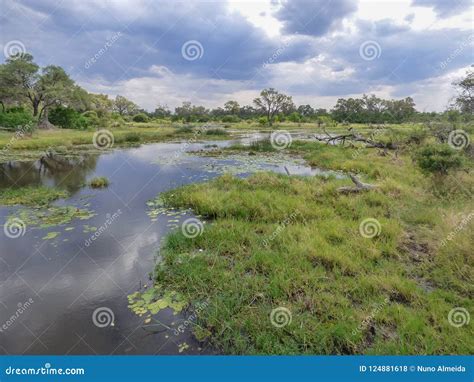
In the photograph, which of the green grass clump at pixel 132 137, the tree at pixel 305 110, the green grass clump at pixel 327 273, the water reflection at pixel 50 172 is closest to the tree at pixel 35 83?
the green grass clump at pixel 132 137

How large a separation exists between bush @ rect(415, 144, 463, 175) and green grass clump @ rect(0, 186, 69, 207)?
43.6ft

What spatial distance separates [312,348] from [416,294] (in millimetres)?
2060

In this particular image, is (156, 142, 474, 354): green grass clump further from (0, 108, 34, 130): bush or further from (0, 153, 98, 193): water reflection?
(0, 108, 34, 130): bush

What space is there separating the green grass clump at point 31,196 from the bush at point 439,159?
43.6 ft

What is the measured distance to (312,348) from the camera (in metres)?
3.47

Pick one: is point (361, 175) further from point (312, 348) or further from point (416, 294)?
point (312, 348)

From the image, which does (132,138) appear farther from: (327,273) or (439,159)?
(327,273)

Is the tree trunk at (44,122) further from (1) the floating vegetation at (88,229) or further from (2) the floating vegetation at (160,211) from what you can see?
(1) the floating vegetation at (88,229)

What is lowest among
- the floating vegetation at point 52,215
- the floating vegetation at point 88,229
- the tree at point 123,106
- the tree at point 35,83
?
the floating vegetation at point 88,229

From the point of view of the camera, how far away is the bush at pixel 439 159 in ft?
30.1

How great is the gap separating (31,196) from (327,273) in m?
10.4

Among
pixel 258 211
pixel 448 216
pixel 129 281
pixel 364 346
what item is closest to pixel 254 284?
pixel 364 346

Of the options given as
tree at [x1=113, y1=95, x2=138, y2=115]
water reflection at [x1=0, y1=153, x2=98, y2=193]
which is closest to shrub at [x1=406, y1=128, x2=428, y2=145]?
water reflection at [x1=0, y1=153, x2=98, y2=193]

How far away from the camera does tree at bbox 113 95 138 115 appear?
79.0 m
